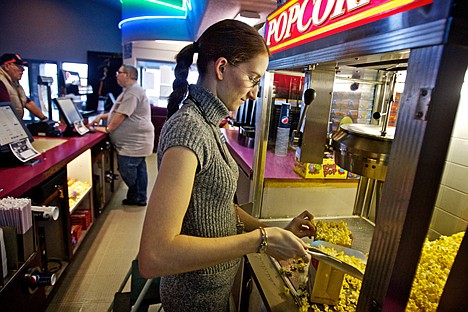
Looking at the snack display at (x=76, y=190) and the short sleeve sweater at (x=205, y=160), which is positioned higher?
the short sleeve sweater at (x=205, y=160)

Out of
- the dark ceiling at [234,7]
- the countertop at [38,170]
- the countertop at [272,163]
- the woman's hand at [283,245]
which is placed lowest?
the countertop at [38,170]

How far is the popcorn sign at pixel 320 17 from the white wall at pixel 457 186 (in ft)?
2.24

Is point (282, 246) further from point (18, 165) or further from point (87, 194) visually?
point (87, 194)

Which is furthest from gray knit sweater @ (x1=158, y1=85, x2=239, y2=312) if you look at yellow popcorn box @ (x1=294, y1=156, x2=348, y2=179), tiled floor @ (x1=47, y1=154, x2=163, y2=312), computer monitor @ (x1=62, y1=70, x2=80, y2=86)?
computer monitor @ (x1=62, y1=70, x2=80, y2=86)

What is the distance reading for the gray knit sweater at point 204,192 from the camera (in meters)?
0.79

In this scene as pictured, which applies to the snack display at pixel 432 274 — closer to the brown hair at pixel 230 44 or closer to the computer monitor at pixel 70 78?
the brown hair at pixel 230 44

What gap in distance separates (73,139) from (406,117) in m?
3.15

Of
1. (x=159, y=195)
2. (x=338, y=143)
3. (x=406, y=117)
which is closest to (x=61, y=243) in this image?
(x=159, y=195)

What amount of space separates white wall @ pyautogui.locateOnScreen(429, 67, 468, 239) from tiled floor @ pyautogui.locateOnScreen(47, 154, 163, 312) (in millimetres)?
2065

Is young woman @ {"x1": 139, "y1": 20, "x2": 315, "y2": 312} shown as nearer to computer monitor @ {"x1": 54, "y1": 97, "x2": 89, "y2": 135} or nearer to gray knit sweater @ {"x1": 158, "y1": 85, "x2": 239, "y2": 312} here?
gray knit sweater @ {"x1": 158, "y1": 85, "x2": 239, "y2": 312}

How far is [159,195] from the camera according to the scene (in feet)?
2.22

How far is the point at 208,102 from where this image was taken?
35.9 inches

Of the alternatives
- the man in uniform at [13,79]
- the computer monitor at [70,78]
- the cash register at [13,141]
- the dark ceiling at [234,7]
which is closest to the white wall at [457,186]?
the dark ceiling at [234,7]

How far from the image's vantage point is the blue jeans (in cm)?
367
